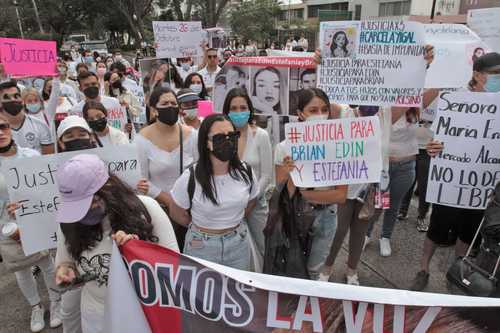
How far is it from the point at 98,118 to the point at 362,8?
183ft

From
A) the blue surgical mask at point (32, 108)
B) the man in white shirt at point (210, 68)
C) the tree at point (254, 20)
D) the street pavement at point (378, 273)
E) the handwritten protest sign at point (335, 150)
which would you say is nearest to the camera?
the handwritten protest sign at point (335, 150)

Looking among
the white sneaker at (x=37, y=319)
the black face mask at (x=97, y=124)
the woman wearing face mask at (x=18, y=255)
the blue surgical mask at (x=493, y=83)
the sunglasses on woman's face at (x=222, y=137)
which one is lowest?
the white sneaker at (x=37, y=319)

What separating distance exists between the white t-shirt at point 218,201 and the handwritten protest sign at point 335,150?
43 cm

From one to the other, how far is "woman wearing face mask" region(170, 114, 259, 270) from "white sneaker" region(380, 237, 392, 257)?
2.15 m

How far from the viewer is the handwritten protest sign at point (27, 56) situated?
477cm

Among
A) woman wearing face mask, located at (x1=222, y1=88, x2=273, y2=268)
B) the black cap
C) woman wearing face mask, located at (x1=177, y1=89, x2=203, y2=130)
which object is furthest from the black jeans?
woman wearing face mask, located at (x1=177, y1=89, x2=203, y2=130)

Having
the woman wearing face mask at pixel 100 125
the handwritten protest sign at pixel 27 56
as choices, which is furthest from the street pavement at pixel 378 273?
the handwritten protest sign at pixel 27 56

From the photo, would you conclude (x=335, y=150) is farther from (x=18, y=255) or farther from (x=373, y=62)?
(x=18, y=255)

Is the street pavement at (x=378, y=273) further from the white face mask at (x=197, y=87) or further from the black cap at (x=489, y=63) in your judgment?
the white face mask at (x=197, y=87)

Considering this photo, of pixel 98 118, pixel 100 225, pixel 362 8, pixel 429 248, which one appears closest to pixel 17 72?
pixel 98 118

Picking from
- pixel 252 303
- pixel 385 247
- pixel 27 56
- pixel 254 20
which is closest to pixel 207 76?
pixel 27 56

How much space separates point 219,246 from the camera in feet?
7.93

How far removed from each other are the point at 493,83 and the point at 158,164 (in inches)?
109

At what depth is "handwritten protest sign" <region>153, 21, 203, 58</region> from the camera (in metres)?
7.39
